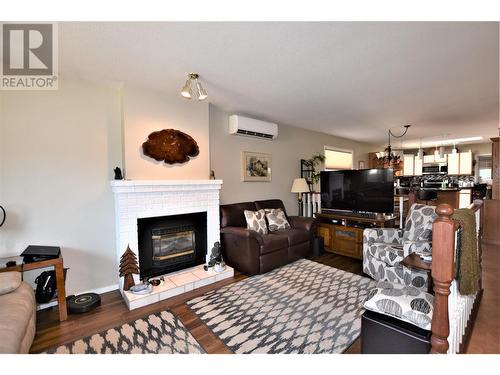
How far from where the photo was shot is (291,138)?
4793 millimetres

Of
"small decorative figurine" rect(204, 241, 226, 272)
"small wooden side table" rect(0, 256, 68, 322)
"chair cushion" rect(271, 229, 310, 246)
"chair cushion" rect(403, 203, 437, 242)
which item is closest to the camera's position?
"small wooden side table" rect(0, 256, 68, 322)

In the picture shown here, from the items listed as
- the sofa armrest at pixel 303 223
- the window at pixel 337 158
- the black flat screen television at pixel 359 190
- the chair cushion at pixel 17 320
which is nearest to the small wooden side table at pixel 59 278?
the chair cushion at pixel 17 320

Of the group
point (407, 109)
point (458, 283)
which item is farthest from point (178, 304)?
point (407, 109)

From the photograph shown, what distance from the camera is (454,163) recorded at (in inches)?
290

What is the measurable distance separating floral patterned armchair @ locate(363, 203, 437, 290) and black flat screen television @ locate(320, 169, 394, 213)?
0.73 metres

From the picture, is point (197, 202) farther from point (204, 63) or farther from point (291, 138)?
point (291, 138)

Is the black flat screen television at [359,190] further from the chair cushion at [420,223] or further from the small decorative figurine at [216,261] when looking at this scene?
the small decorative figurine at [216,261]

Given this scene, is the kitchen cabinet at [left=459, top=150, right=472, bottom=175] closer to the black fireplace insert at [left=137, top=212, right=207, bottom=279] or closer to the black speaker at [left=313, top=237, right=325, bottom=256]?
the black speaker at [left=313, top=237, right=325, bottom=256]

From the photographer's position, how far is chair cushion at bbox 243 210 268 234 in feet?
11.4

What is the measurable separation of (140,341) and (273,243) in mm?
1854

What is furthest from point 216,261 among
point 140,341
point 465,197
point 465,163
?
point 465,163

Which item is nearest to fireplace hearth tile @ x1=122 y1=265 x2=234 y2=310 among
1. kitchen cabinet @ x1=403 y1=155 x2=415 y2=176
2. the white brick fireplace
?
the white brick fireplace

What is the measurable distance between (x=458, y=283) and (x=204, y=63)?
2.57m
